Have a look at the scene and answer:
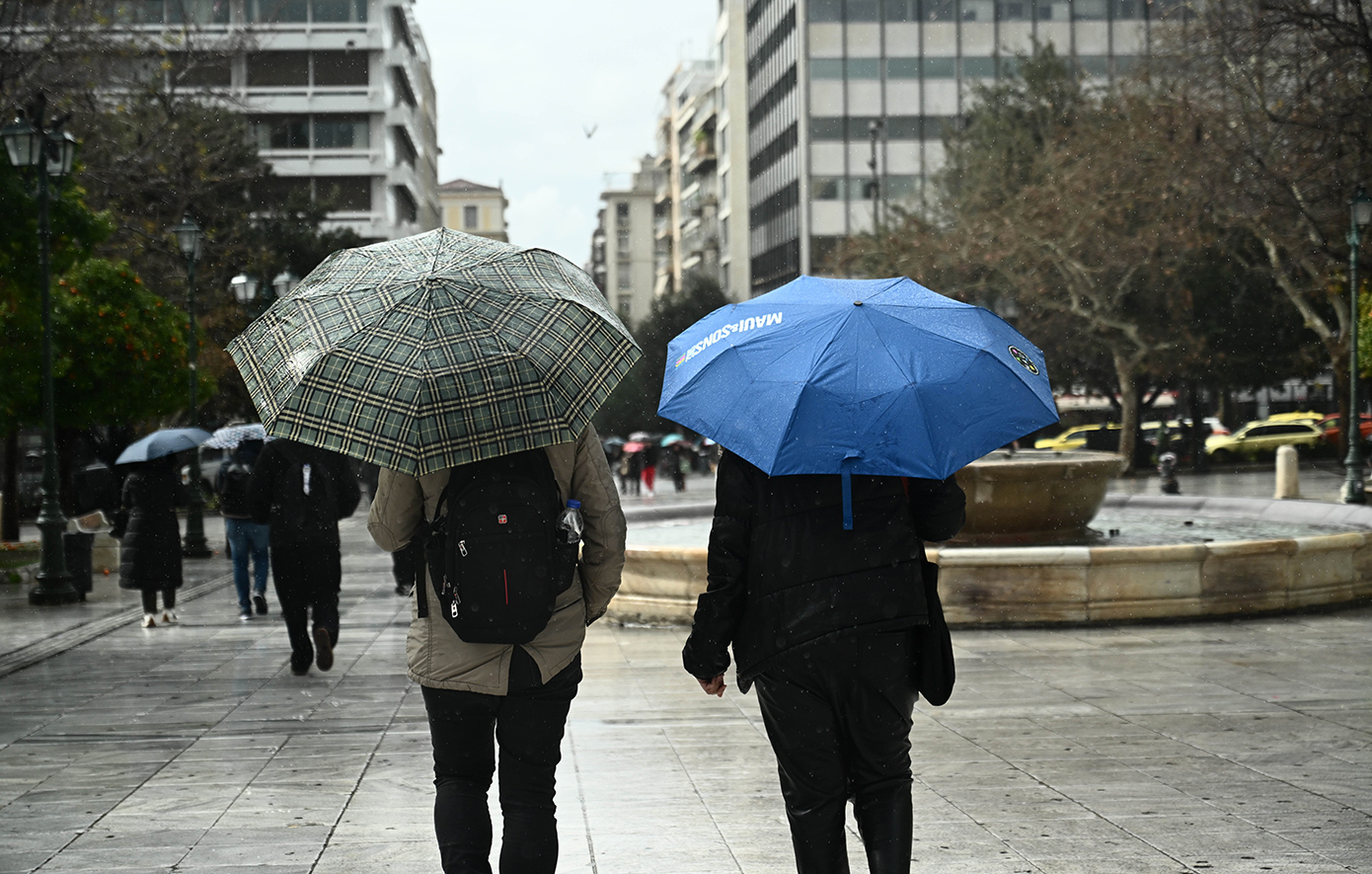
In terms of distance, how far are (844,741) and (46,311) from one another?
14.0 metres

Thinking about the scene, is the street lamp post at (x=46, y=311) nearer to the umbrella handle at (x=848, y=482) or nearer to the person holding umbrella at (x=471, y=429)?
the person holding umbrella at (x=471, y=429)

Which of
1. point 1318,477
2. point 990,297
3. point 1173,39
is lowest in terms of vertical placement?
point 1318,477

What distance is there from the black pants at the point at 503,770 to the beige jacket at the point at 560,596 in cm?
7

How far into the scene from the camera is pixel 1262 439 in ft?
157

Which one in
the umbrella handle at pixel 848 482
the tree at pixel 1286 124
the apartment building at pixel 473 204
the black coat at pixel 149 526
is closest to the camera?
the umbrella handle at pixel 848 482

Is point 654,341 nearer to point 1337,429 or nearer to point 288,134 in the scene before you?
point 288,134

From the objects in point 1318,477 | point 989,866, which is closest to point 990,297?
point 1318,477

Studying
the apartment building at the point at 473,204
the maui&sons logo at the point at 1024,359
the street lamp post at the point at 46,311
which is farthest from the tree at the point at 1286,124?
the apartment building at the point at 473,204

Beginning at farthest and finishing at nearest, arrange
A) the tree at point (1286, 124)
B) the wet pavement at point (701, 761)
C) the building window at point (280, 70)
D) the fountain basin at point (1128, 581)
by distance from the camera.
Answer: the building window at point (280, 70) < the tree at point (1286, 124) < the fountain basin at point (1128, 581) < the wet pavement at point (701, 761)

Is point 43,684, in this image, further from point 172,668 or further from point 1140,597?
point 1140,597

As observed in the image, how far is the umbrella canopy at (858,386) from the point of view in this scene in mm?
3902

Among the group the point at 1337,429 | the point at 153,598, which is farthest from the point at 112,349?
the point at 1337,429

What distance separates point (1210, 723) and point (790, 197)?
61.3 meters

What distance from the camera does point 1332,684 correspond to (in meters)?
8.59
